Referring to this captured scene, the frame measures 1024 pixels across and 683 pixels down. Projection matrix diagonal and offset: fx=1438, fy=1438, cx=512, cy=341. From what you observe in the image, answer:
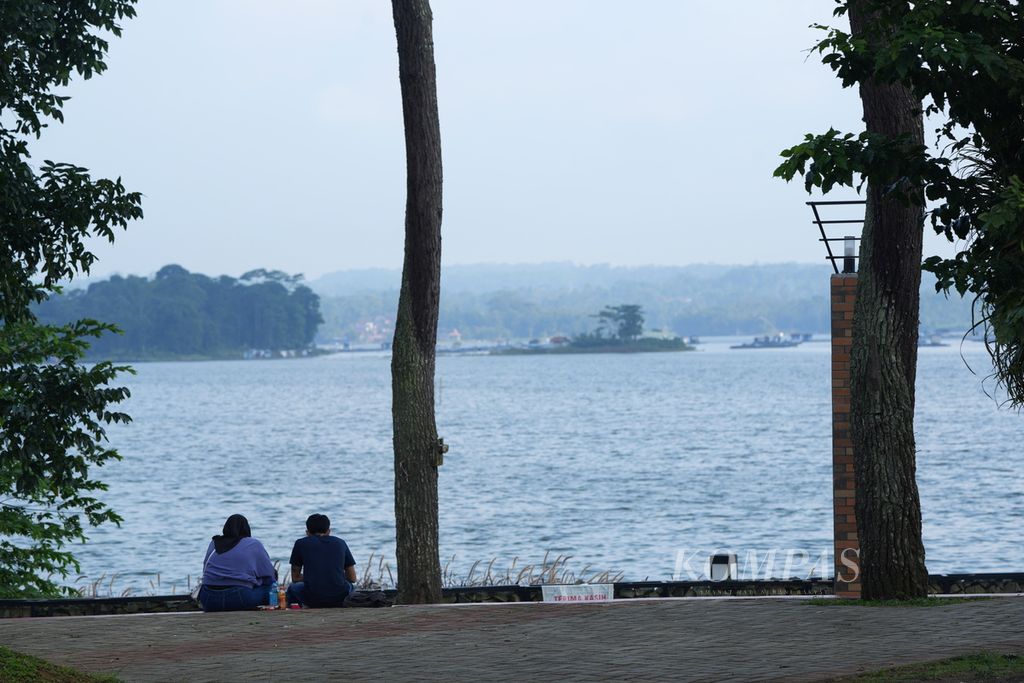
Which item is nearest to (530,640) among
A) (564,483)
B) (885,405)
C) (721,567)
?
(885,405)

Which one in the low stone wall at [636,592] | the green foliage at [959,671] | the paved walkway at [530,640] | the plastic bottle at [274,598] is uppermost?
the green foliage at [959,671]

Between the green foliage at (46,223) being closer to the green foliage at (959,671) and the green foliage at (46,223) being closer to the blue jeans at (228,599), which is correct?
the blue jeans at (228,599)

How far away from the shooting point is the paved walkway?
9531 millimetres

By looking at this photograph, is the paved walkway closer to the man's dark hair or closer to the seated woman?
the seated woman

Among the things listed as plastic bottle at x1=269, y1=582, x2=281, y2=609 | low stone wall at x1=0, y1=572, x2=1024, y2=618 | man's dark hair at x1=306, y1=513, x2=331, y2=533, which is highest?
man's dark hair at x1=306, y1=513, x2=331, y2=533

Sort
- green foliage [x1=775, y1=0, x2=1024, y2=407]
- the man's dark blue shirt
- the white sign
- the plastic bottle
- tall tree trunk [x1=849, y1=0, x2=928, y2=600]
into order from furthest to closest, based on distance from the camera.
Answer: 1. the white sign
2. the plastic bottle
3. the man's dark blue shirt
4. tall tree trunk [x1=849, y1=0, x2=928, y2=600]
5. green foliage [x1=775, y1=0, x2=1024, y2=407]

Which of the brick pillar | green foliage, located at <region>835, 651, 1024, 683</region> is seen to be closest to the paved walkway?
green foliage, located at <region>835, 651, 1024, 683</region>

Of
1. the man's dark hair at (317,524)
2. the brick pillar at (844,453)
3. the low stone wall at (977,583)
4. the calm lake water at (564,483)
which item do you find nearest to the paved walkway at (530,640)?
the man's dark hair at (317,524)

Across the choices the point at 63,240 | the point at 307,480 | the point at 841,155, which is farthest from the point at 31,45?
the point at 307,480

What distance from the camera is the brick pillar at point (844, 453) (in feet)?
45.9

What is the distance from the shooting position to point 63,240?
13.4 metres

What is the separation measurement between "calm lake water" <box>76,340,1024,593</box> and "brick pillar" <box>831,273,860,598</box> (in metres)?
21.0

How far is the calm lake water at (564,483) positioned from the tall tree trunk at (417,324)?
20.3m

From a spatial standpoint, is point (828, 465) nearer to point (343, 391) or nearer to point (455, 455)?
point (455, 455)
